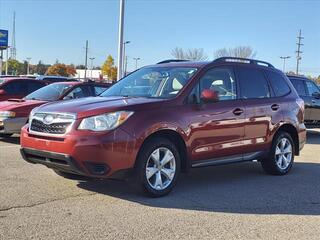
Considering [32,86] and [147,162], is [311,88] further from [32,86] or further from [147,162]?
[147,162]

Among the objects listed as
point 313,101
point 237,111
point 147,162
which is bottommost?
point 147,162

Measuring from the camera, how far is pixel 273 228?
17.9 feet

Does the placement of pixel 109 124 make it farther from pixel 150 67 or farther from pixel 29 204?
pixel 150 67

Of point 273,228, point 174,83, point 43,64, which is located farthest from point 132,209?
point 43,64

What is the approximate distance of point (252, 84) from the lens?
8.22 m

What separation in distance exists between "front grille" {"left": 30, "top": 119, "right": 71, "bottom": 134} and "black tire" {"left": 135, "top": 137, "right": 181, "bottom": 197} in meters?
1.00

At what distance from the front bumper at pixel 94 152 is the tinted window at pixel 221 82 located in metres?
1.70

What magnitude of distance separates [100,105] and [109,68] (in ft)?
335

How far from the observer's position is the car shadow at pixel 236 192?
6281 millimetres

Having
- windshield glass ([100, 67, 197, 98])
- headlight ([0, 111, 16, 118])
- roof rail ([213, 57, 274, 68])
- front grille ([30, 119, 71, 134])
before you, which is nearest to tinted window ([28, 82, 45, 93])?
headlight ([0, 111, 16, 118])

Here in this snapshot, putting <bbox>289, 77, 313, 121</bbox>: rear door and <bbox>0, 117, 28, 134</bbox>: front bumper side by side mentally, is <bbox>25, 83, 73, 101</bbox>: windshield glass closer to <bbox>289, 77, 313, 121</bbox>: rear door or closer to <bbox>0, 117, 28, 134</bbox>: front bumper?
<bbox>0, 117, 28, 134</bbox>: front bumper

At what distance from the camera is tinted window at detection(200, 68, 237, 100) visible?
24.2 ft

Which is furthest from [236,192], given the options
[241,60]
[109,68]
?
[109,68]

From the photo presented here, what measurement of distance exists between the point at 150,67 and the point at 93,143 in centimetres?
247
